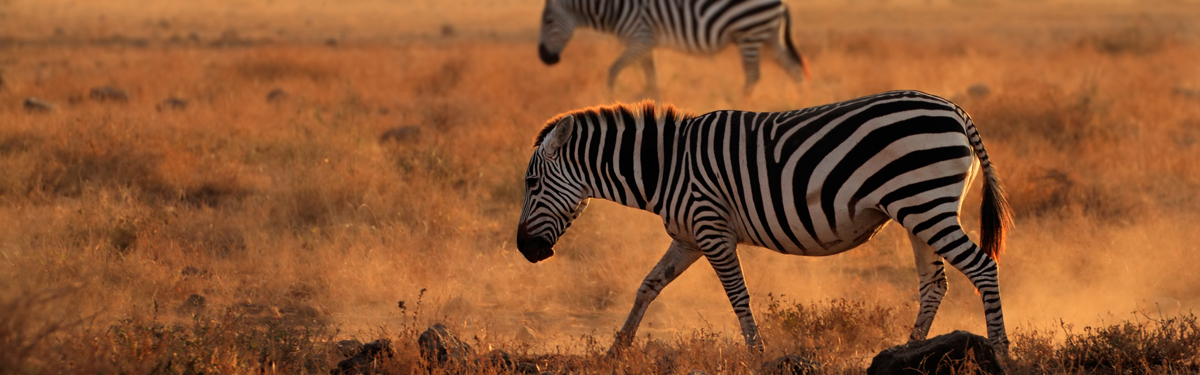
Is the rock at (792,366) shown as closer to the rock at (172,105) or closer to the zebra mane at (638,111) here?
the zebra mane at (638,111)

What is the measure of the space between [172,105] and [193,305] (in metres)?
6.76

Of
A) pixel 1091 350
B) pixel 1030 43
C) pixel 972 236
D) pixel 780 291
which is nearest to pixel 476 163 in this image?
pixel 780 291

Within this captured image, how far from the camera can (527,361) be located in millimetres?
4832

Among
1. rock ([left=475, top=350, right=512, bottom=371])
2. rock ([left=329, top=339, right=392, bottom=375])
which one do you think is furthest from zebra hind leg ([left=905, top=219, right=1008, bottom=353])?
rock ([left=329, top=339, right=392, bottom=375])

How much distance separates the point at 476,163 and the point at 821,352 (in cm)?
518

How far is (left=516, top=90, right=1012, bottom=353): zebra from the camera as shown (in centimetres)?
445

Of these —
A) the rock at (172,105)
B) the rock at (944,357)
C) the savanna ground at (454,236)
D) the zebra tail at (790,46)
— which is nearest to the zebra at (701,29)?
the zebra tail at (790,46)

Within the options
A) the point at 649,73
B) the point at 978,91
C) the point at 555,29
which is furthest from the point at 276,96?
the point at 978,91

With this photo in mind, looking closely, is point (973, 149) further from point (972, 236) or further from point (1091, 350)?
point (972, 236)

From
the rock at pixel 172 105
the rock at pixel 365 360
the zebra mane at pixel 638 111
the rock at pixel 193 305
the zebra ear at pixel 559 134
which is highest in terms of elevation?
the rock at pixel 172 105

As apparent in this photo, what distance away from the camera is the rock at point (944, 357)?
4094 millimetres

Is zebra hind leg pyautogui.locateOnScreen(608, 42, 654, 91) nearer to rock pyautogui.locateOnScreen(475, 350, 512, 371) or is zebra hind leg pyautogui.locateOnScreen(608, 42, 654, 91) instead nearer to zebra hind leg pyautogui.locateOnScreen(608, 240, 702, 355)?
zebra hind leg pyautogui.locateOnScreen(608, 240, 702, 355)

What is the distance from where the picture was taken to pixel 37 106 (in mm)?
11172

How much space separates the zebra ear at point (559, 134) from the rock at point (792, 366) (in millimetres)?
1559
